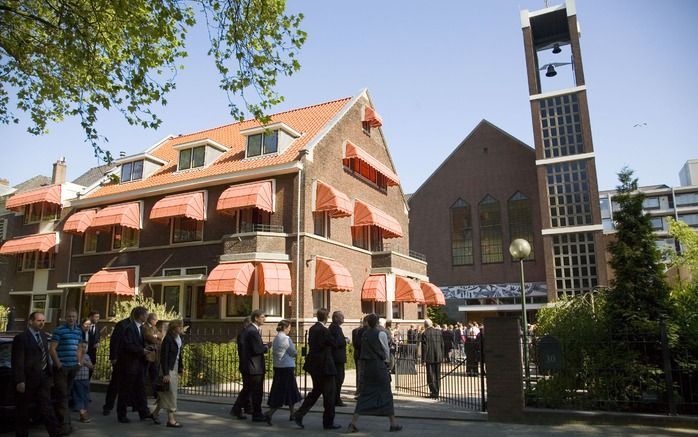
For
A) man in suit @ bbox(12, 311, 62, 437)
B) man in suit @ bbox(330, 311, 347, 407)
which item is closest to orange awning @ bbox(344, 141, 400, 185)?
man in suit @ bbox(330, 311, 347, 407)

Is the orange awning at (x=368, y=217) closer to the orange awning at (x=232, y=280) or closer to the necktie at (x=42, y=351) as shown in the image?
the orange awning at (x=232, y=280)

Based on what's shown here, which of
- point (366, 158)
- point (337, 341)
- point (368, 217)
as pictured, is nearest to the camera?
point (337, 341)

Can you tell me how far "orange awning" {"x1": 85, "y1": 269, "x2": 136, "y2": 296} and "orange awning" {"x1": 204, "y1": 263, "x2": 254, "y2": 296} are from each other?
267 inches

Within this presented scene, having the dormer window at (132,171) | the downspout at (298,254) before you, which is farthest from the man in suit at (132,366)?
the dormer window at (132,171)

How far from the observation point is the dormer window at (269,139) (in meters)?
23.8

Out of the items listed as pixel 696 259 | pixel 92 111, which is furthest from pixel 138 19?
pixel 696 259

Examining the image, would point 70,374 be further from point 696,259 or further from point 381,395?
point 696,259

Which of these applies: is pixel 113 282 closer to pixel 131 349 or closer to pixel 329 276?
pixel 329 276

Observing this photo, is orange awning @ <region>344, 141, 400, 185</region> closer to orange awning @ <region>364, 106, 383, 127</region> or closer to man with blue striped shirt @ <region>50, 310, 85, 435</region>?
orange awning @ <region>364, 106, 383, 127</region>

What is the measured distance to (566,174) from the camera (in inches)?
1615

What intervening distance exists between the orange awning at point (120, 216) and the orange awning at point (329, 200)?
960cm

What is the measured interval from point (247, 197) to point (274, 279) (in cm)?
374

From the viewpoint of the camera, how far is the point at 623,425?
29.8ft

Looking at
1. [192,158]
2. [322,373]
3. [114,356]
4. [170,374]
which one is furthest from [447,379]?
[192,158]
